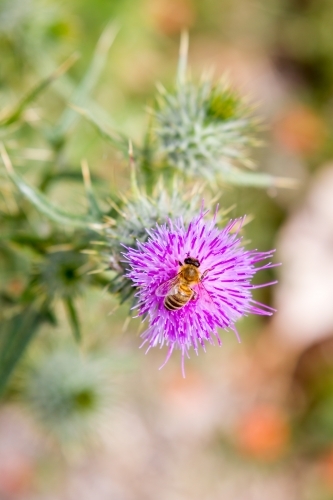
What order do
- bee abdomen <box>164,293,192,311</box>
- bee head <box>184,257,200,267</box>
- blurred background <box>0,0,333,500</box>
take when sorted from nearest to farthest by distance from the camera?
bee abdomen <box>164,293,192,311</box>
bee head <box>184,257,200,267</box>
blurred background <box>0,0,333,500</box>

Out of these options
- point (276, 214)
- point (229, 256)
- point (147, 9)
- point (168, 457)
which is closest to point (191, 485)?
point (168, 457)

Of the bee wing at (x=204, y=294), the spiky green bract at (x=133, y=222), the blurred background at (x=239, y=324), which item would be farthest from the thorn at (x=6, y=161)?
the blurred background at (x=239, y=324)

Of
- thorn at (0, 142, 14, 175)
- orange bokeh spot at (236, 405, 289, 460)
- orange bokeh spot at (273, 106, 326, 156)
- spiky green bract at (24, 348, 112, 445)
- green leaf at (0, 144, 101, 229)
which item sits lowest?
spiky green bract at (24, 348, 112, 445)

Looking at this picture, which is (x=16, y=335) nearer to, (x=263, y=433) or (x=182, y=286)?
(x=182, y=286)

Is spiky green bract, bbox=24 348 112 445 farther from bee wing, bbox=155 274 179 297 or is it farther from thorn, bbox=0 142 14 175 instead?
bee wing, bbox=155 274 179 297

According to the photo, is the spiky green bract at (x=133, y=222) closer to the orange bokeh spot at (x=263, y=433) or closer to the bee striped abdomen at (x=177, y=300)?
the bee striped abdomen at (x=177, y=300)

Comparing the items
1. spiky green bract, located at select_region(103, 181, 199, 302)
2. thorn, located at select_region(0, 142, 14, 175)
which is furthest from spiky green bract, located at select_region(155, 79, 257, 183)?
thorn, located at select_region(0, 142, 14, 175)

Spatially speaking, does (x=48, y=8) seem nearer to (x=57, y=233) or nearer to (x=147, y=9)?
(x=57, y=233)
